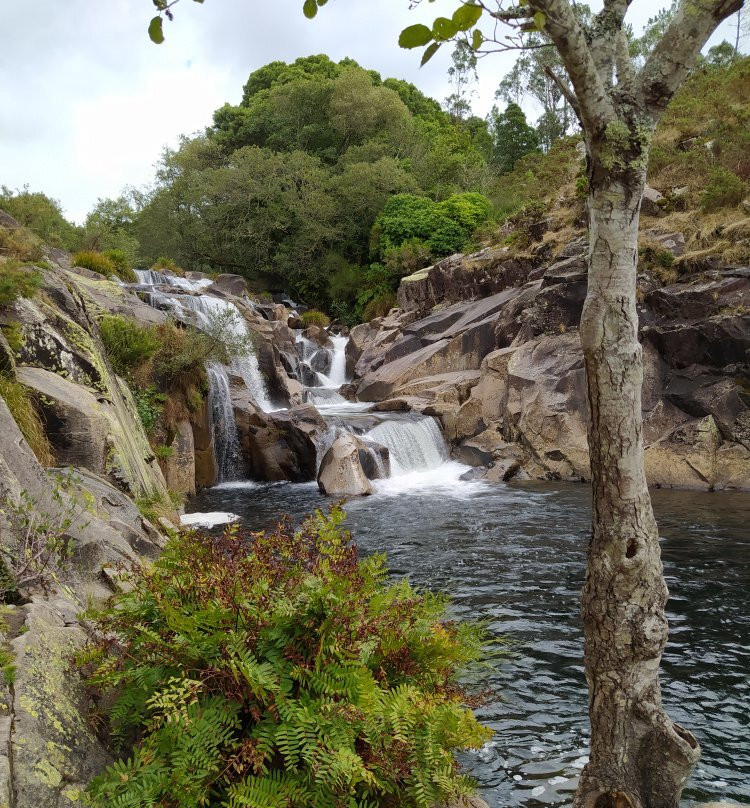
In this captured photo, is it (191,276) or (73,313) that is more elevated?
(191,276)

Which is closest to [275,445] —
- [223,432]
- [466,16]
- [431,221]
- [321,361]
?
[223,432]

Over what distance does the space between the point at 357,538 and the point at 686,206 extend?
15098 mm

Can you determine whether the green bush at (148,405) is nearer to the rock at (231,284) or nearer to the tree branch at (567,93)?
the tree branch at (567,93)

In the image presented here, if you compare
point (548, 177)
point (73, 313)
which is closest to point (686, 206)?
point (548, 177)

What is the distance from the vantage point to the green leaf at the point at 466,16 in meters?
2.08

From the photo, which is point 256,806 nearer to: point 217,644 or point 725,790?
point 217,644

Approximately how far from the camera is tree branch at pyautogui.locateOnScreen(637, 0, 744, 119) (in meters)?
3.10

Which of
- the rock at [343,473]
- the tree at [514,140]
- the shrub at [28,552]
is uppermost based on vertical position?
the tree at [514,140]

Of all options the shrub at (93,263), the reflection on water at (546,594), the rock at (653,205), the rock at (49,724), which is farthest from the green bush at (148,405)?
the rock at (653,205)

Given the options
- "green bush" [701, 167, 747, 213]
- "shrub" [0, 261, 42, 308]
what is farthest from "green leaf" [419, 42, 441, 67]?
"green bush" [701, 167, 747, 213]

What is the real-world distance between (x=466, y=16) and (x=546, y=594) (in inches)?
288

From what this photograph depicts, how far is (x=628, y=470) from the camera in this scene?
334cm

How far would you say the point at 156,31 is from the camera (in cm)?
216

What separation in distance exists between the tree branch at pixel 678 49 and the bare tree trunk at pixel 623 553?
45 centimetres
